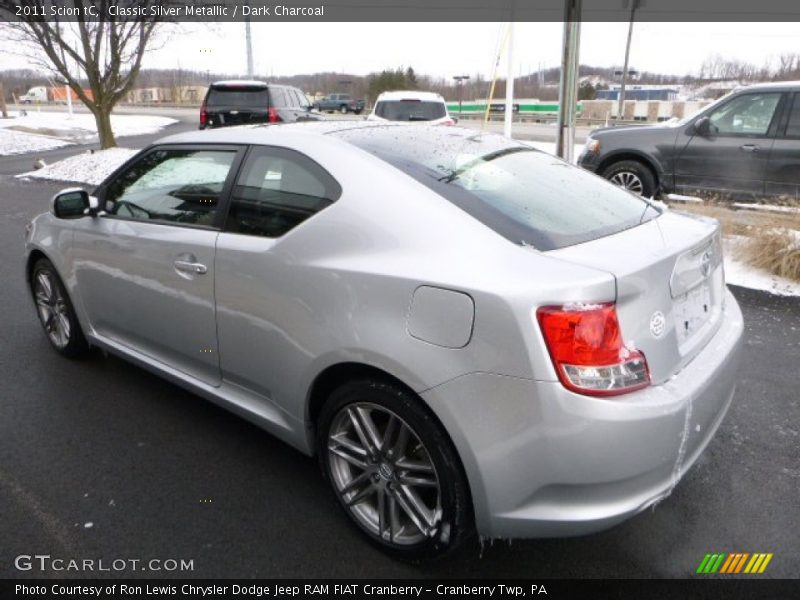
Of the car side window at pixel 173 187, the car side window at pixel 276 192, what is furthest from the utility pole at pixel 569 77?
the car side window at pixel 276 192

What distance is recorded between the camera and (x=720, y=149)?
786 centimetres

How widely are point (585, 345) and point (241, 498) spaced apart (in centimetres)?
172

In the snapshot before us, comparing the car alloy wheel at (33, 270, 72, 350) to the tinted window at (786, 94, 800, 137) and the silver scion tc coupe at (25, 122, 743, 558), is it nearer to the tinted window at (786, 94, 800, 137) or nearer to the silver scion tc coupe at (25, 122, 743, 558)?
the silver scion tc coupe at (25, 122, 743, 558)

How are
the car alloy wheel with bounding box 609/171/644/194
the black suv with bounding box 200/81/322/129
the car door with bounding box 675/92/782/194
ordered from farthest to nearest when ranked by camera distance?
the black suv with bounding box 200/81/322/129 < the car alloy wheel with bounding box 609/171/644/194 < the car door with bounding box 675/92/782/194

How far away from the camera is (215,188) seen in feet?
9.53

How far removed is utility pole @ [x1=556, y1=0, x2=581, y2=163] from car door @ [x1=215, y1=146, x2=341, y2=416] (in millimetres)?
5807

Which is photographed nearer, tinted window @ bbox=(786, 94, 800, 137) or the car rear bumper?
the car rear bumper

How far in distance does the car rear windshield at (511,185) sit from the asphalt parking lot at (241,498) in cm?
125

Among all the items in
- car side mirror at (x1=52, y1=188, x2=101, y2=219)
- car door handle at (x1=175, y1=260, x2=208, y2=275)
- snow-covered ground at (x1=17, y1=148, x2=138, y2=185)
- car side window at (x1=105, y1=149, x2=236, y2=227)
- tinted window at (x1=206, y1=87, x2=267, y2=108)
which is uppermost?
tinted window at (x1=206, y1=87, x2=267, y2=108)

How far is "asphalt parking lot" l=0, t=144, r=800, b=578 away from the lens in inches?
93.0

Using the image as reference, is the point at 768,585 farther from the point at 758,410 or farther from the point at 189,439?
the point at 189,439

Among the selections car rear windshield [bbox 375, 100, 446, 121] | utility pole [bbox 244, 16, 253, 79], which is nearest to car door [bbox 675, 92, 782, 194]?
car rear windshield [bbox 375, 100, 446, 121]

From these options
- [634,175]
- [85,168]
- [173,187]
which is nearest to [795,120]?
[634,175]

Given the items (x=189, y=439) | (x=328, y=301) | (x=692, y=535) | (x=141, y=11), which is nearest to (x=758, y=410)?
(x=692, y=535)
